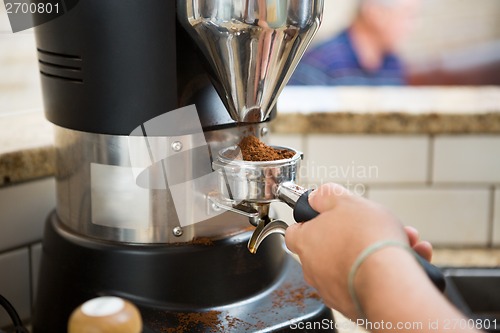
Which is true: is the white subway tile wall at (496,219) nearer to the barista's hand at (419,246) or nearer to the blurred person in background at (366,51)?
the barista's hand at (419,246)

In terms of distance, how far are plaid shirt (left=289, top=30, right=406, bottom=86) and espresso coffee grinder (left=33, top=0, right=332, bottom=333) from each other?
5.90 feet

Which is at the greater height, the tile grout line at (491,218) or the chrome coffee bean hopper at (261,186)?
the chrome coffee bean hopper at (261,186)

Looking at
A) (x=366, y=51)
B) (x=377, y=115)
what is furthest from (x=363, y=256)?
(x=366, y=51)

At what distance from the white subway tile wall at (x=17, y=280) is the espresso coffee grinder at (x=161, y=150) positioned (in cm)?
12

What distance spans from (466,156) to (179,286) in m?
0.66

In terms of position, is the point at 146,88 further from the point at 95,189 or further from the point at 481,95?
the point at 481,95

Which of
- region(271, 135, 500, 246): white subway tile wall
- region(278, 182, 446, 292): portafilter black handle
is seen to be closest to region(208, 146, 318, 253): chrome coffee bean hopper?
region(278, 182, 446, 292): portafilter black handle

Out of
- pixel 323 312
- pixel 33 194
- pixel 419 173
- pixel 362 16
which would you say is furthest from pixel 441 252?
pixel 362 16

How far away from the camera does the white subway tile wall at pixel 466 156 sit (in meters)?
1.09

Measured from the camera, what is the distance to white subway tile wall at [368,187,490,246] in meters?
1.11

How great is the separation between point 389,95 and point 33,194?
725 millimetres

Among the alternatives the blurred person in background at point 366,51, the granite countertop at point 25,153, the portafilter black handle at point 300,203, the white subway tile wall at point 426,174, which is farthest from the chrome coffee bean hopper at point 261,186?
the blurred person in background at point 366,51

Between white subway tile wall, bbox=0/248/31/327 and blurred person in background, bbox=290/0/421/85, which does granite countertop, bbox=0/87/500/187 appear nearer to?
white subway tile wall, bbox=0/248/31/327

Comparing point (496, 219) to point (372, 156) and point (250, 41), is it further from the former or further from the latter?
point (250, 41)
